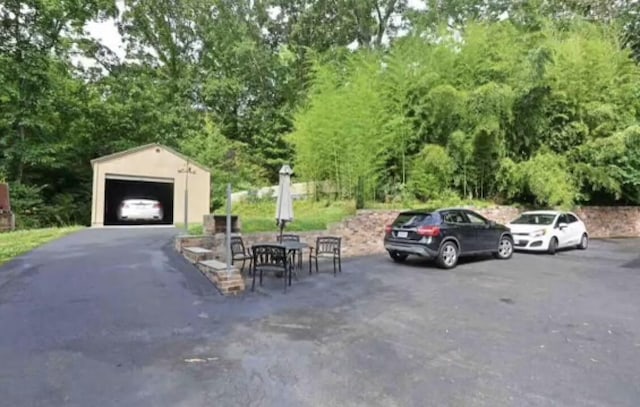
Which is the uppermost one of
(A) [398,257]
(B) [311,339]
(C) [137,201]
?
(C) [137,201]

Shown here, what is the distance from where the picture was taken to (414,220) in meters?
8.28

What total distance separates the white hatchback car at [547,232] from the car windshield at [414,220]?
3.91 metres

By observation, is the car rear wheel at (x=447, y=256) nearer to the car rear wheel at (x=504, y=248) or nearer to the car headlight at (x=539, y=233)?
the car rear wheel at (x=504, y=248)

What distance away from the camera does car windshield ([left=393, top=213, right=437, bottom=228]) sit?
8.12 metres

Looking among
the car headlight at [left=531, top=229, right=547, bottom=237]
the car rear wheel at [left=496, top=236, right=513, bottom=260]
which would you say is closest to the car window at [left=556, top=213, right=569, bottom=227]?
the car headlight at [left=531, top=229, right=547, bottom=237]

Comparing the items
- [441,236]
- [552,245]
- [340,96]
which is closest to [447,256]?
[441,236]

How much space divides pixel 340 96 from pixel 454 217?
15.4 feet

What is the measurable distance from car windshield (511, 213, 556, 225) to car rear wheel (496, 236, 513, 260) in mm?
1958

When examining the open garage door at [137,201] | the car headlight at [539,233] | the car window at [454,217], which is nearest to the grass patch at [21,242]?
the open garage door at [137,201]

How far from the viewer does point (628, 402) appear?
8.92 feet

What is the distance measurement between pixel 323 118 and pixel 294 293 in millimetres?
6452

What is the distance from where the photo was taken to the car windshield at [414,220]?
8125 mm

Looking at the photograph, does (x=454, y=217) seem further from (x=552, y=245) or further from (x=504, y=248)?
(x=552, y=245)

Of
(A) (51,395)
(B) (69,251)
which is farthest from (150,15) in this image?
(A) (51,395)
